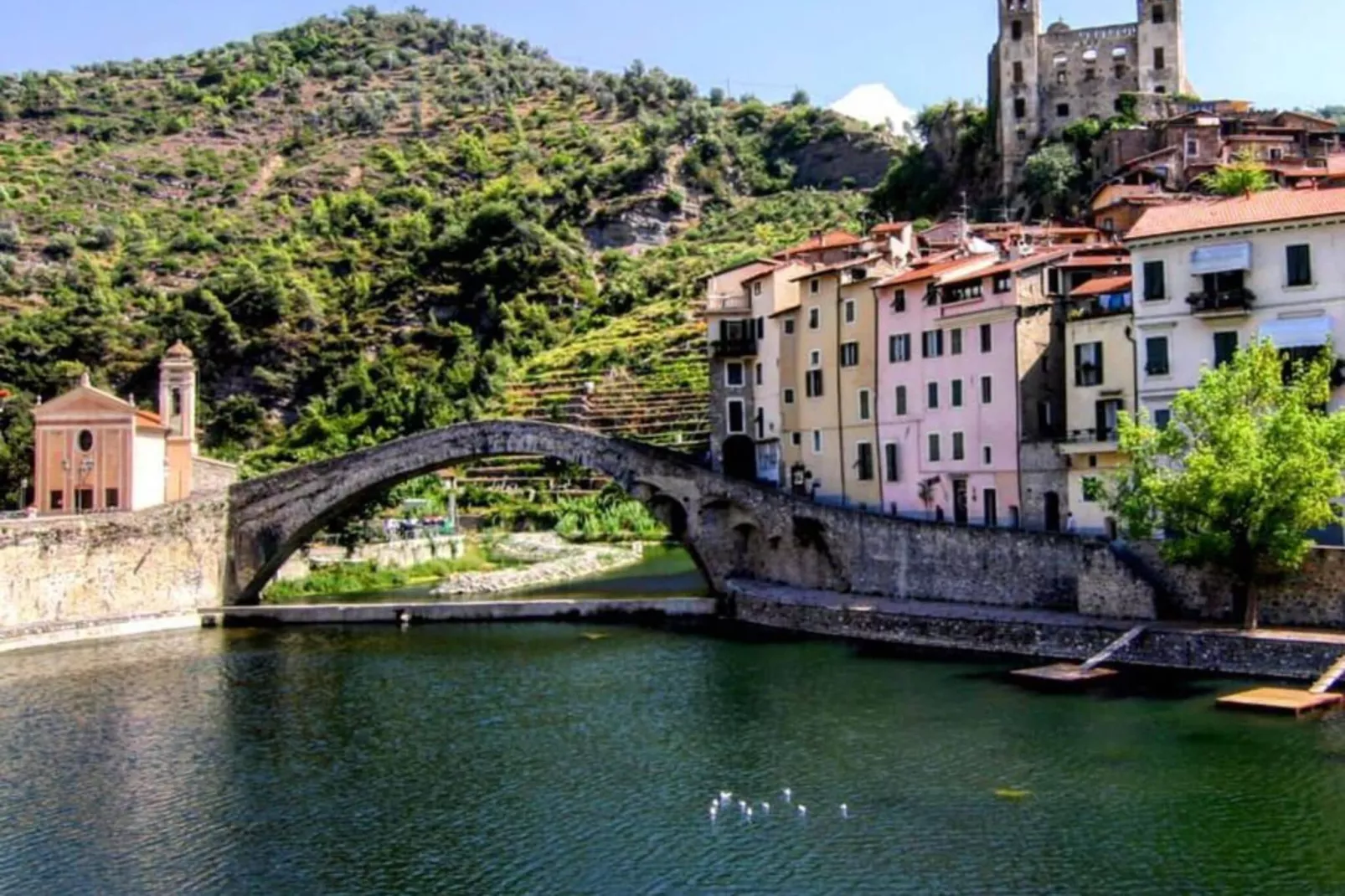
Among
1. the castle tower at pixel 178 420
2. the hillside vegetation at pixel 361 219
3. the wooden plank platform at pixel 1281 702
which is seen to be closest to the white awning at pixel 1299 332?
the wooden plank platform at pixel 1281 702

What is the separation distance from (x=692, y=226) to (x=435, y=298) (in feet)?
82.8

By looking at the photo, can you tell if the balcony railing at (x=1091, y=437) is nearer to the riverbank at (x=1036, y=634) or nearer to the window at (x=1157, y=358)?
the window at (x=1157, y=358)

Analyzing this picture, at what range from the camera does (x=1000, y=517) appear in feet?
131

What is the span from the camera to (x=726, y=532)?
47.0 m

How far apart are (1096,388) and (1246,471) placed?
7532mm

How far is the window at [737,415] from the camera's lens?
5072cm

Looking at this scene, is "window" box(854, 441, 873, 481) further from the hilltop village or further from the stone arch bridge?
the stone arch bridge

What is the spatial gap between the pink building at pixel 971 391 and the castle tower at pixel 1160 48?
117ft

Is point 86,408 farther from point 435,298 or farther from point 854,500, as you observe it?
point 435,298

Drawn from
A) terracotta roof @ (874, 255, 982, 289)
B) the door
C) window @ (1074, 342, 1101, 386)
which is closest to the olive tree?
window @ (1074, 342, 1101, 386)

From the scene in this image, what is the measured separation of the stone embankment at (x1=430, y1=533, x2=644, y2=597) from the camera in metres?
57.5

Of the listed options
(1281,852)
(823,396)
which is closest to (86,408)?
(823,396)

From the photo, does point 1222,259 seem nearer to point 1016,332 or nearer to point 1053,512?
point 1016,332

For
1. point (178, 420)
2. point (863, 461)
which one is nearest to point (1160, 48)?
point (863, 461)
